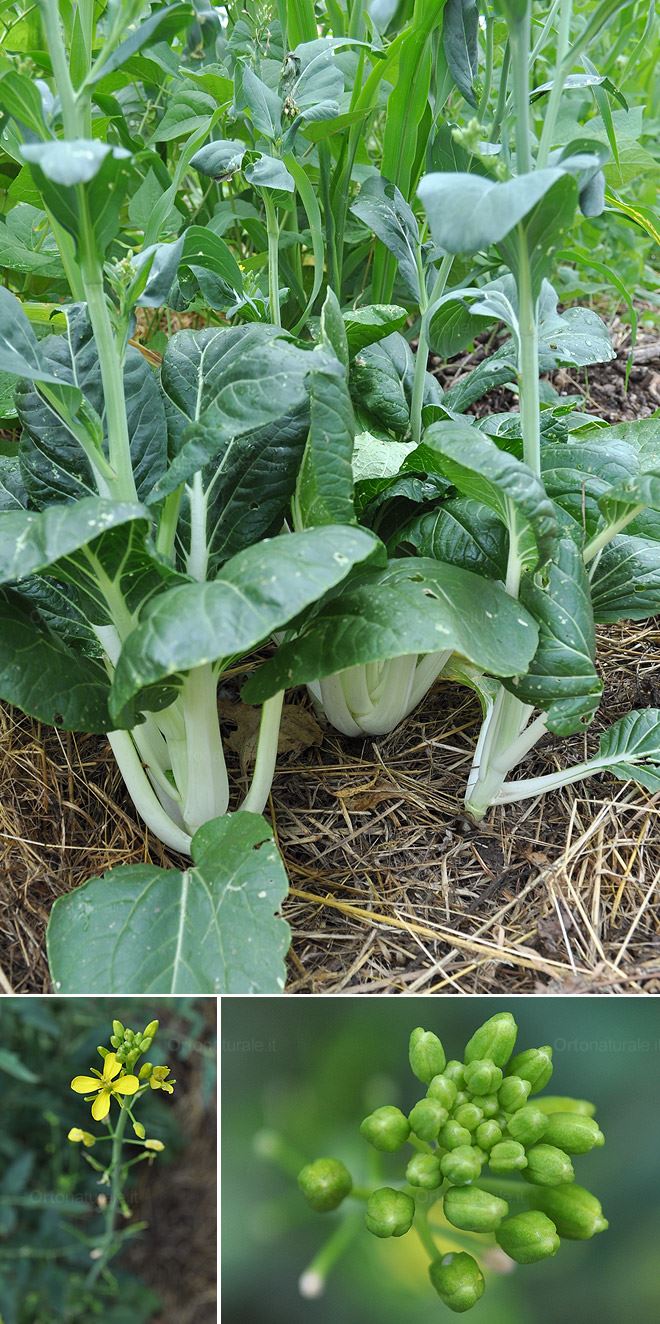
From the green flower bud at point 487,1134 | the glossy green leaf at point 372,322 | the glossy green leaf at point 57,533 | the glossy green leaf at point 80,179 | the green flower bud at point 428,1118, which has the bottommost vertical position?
the green flower bud at point 487,1134

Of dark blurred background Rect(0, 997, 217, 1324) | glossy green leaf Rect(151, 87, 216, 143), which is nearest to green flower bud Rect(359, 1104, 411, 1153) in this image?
dark blurred background Rect(0, 997, 217, 1324)

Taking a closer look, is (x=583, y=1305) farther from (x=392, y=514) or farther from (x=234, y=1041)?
(x=392, y=514)

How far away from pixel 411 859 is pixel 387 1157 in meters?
0.44

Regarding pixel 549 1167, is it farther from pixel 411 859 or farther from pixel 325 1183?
pixel 411 859

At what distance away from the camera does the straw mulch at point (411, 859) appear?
3.33ft

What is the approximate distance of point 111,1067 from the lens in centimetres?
Answer: 79

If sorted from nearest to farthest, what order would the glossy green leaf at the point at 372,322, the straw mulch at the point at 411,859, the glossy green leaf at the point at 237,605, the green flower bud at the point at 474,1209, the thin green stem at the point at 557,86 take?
the green flower bud at the point at 474,1209 < the glossy green leaf at the point at 237,605 < the thin green stem at the point at 557,86 < the straw mulch at the point at 411,859 < the glossy green leaf at the point at 372,322

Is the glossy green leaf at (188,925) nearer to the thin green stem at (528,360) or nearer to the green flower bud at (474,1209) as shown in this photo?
the green flower bud at (474,1209)

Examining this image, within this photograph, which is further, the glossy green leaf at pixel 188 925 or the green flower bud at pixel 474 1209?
the glossy green leaf at pixel 188 925

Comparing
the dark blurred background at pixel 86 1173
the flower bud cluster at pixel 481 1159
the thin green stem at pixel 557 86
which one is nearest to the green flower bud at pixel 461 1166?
the flower bud cluster at pixel 481 1159

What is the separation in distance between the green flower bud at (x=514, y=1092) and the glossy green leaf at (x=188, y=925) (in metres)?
0.20

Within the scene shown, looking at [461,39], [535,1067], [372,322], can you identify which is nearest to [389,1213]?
[535,1067]

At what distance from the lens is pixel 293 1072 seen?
698 millimetres

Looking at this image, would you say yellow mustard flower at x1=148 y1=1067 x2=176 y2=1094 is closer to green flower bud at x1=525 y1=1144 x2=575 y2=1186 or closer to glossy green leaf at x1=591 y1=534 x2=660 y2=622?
green flower bud at x1=525 y1=1144 x2=575 y2=1186
